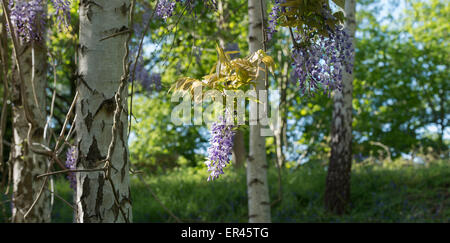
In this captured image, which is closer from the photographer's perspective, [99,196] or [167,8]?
[99,196]

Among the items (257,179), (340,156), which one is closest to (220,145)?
(257,179)

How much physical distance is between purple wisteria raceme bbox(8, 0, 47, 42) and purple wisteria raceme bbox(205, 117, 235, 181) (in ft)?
7.06

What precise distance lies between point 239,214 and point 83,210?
6.50m

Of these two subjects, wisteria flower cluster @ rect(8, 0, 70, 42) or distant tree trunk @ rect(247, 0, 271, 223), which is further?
distant tree trunk @ rect(247, 0, 271, 223)

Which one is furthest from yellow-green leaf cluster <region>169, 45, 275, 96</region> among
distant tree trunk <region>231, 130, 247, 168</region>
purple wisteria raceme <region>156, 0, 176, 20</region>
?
distant tree trunk <region>231, 130, 247, 168</region>

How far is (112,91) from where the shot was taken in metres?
1.68

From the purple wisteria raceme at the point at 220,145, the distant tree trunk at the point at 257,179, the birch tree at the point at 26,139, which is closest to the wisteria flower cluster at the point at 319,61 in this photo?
the purple wisteria raceme at the point at 220,145

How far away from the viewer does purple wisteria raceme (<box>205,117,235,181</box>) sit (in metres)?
1.75

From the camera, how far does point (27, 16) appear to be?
335 centimetres

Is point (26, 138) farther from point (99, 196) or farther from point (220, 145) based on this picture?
point (220, 145)

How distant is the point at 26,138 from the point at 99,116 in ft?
8.82

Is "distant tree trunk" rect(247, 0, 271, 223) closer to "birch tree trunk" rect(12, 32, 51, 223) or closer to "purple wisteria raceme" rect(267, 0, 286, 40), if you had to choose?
"purple wisteria raceme" rect(267, 0, 286, 40)

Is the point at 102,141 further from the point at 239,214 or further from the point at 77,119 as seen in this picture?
the point at 239,214
